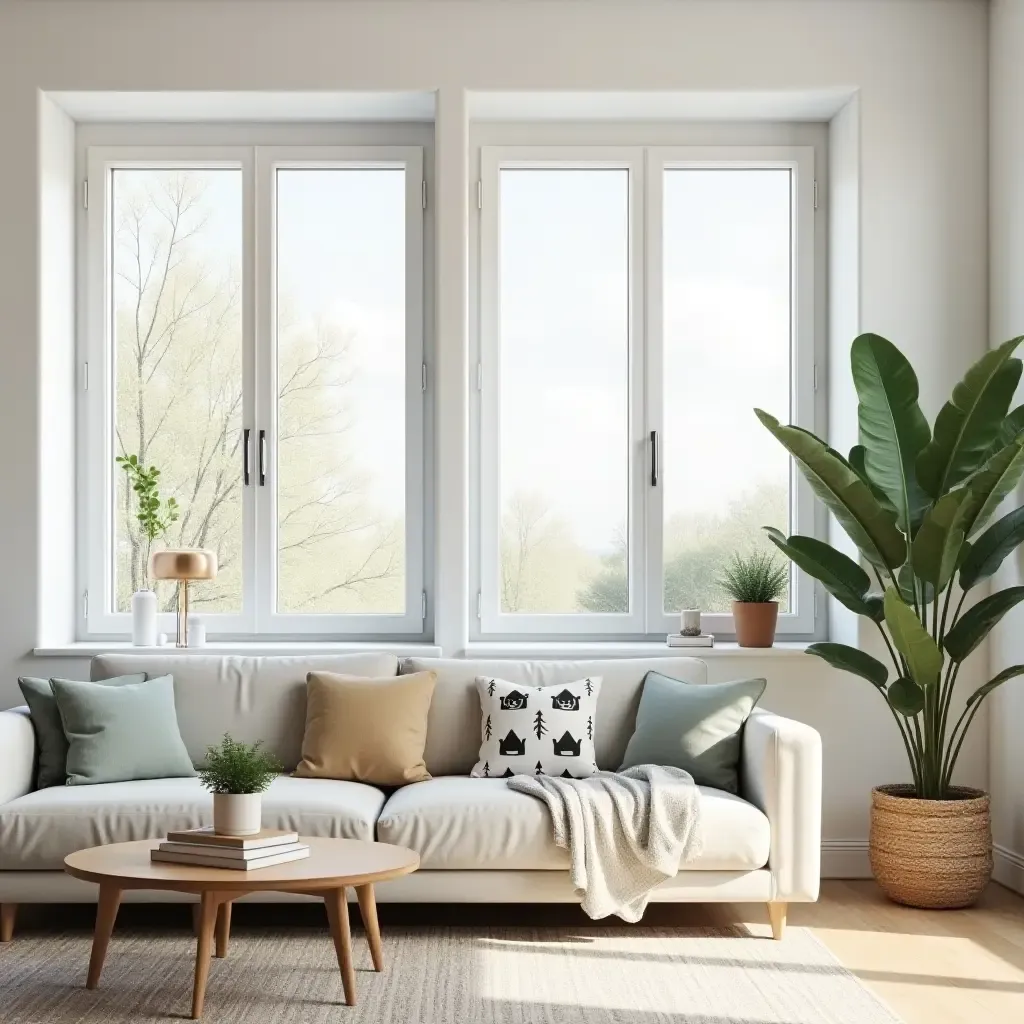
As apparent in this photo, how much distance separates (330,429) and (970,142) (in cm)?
276

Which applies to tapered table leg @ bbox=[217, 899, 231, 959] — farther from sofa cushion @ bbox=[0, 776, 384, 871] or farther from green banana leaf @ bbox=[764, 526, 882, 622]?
green banana leaf @ bbox=[764, 526, 882, 622]

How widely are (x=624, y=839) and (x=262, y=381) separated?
245cm

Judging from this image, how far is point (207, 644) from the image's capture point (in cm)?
505

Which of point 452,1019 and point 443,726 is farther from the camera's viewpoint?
point 443,726

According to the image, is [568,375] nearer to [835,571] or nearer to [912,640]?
[835,571]

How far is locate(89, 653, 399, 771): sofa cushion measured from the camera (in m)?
4.49

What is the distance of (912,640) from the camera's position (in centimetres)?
418

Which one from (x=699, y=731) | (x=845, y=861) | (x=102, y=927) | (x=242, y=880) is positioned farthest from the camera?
(x=845, y=861)

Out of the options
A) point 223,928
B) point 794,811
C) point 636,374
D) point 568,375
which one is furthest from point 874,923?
point 568,375

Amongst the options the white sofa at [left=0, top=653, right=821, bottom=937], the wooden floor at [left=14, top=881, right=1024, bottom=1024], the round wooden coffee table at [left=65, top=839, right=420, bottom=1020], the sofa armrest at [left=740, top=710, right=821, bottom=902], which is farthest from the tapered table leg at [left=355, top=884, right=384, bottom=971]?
the sofa armrest at [left=740, top=710, right=821, bottom=902]

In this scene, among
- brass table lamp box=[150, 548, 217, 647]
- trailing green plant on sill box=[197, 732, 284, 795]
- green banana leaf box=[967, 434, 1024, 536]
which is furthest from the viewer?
brass table lamp box=[150, 548, 217, 647]

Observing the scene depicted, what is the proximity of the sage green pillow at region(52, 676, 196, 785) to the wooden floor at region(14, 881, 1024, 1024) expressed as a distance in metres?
0.46

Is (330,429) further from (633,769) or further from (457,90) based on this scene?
(633,769)

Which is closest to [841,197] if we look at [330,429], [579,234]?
[579,234]
